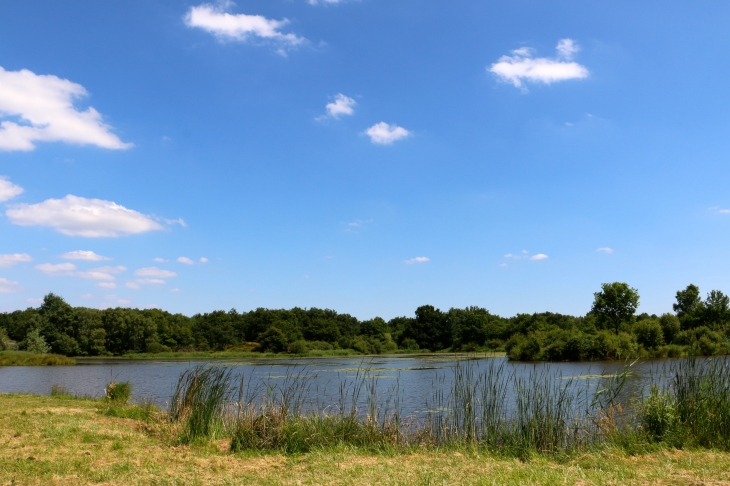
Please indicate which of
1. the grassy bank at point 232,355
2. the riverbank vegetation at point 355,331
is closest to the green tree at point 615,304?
the riverbank vegetation at point 355,331

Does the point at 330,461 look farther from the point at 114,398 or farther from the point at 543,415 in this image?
the point at 114,398

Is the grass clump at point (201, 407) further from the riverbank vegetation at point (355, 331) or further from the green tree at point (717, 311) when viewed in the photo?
the green tree at point (717, 311)

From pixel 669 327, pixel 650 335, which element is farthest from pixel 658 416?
pixel 669 327

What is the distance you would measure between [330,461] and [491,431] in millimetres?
3719

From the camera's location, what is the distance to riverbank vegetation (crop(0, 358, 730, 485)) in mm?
7387

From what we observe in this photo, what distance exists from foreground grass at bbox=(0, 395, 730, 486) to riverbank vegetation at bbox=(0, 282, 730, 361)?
42.6 m

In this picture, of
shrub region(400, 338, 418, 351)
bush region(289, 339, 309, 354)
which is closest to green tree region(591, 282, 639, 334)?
shrub region(400, 338, 418, 351)

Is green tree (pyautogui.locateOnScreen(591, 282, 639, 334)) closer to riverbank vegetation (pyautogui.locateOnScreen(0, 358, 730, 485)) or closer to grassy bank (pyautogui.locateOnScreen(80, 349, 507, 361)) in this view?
grassy bank (pyautogui.locateOnScreen(80, 349, 507, 361))

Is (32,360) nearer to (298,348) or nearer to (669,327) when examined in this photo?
(298,348)

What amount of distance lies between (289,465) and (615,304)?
2842 inches

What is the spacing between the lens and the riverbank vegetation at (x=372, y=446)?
7.39m

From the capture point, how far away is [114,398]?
16328mm

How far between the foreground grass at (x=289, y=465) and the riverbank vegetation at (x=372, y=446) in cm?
2

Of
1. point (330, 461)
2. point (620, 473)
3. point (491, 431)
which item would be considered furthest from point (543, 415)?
point (330, 461)
